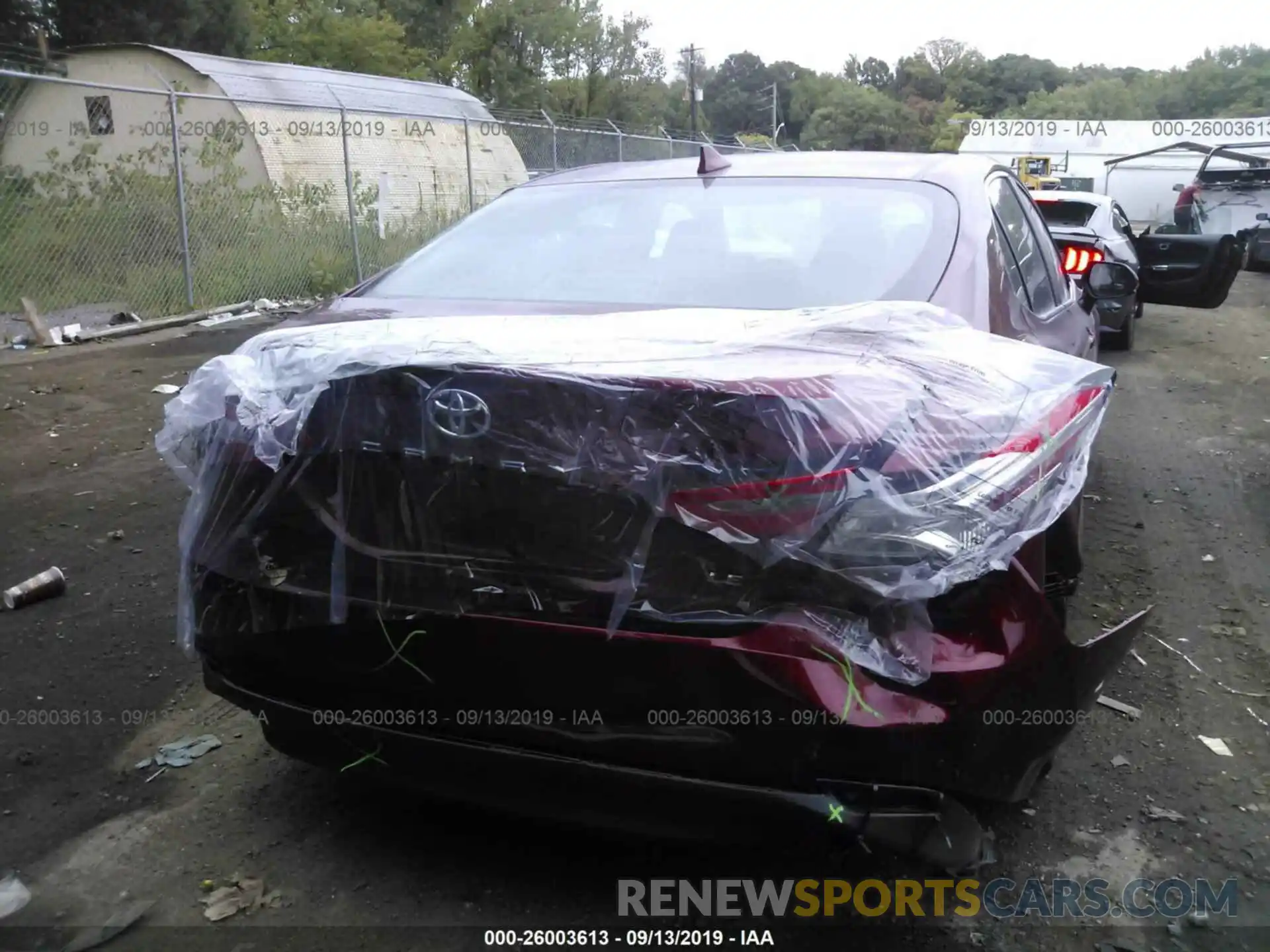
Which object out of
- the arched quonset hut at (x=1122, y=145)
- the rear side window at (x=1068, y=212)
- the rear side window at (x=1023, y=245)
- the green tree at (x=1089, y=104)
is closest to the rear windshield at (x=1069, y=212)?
the rear side window at (x=1068, y=212)

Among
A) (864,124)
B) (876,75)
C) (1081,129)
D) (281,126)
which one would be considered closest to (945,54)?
(876,75)

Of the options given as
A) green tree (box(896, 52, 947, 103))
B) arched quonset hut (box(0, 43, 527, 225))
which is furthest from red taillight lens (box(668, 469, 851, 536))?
green tree (box(896, 52, 947, 103))

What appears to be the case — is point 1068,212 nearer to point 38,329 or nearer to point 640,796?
point 38,329

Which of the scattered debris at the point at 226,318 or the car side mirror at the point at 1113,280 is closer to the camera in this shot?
the car side mirror at the point at 1113,280

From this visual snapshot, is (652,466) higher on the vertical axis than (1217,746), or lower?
higher

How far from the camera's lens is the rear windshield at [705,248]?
2.72m

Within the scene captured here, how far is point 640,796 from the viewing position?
2104 mm

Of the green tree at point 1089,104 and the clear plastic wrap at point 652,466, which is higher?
the green tree at point 1089,104

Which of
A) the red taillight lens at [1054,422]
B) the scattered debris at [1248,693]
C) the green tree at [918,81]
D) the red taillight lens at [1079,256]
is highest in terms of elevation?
the green tree at [918,81]

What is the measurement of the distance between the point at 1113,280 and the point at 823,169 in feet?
5.58

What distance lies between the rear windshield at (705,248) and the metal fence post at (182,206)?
7.77 m

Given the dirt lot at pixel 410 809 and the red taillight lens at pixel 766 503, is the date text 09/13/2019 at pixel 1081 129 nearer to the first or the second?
the dirt lot at pixel 410 809

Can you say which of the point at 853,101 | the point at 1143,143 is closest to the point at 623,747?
the point at 1143,143

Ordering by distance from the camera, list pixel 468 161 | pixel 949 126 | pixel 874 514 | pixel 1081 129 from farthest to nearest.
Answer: pixel 949 126 → pixel 1081 129 → pixel 468 161 → pixel 874 514
